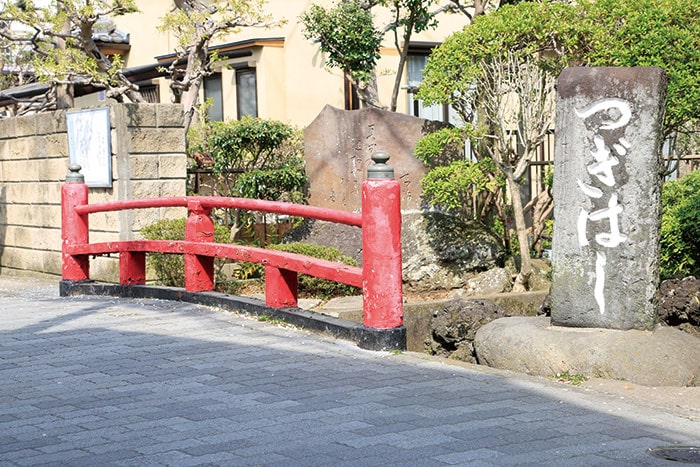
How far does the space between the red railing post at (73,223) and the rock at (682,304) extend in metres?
6.18

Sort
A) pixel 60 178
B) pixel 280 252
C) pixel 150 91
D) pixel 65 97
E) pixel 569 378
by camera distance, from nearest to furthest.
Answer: pixel 569 378 → pixel 280 252 → pixel 60 178 → pixel 65 97 → pixel 150 91

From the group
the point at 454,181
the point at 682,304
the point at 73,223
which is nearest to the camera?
the point at 682,304

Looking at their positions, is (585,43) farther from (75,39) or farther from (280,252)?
(75,39)

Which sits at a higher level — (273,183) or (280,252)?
(273,183)

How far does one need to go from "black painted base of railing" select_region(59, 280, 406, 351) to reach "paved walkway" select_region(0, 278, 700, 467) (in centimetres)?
15

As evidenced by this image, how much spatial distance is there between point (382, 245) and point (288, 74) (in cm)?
1460

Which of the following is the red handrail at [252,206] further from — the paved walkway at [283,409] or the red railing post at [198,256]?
the paved walkway at [283,409]

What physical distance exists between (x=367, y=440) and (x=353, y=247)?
9216 millimetres

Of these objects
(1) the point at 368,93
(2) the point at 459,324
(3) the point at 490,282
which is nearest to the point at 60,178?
(3) the point at 490,282

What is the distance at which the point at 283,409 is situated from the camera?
614 centimetres

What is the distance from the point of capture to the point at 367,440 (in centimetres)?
543

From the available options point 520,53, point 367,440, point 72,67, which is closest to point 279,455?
point 367,440

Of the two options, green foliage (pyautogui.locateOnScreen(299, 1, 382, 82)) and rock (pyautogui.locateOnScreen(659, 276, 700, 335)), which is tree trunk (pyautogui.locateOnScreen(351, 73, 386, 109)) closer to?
green foliage (pyautogui.locateOnScreen(299, 1, 382, 82))

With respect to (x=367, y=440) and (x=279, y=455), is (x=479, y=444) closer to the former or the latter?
(x=367, y=440)
